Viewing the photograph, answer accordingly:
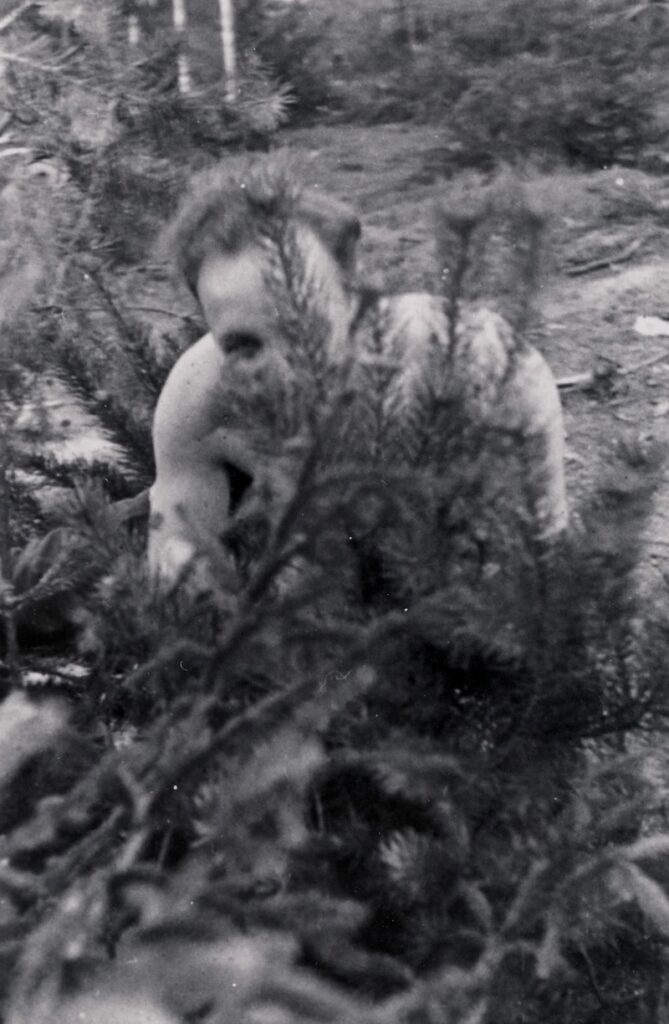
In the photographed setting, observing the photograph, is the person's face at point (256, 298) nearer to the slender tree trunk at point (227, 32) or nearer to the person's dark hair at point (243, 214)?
the person's dark hair at point (243, 214)

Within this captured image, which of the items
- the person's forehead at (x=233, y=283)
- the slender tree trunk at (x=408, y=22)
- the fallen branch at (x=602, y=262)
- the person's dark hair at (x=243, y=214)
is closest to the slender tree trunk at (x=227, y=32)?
the slender tree trunk at (x=408, y=22)

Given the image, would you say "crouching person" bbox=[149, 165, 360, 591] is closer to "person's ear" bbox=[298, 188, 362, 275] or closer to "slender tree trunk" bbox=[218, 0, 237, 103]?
"person's ear" bbox=[298, 188, 362, 275]

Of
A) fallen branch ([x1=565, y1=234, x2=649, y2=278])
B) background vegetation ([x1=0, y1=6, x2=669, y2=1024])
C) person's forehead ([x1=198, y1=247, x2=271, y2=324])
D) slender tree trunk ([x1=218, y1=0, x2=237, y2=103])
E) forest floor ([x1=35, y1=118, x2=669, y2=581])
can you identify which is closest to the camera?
background vegetation ([x1=0, y1=6, x2=669, y2=1024])

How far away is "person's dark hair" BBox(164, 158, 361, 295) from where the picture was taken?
3.82 ft

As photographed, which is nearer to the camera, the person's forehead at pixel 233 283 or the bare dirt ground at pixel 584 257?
the person's forehead at pixel 233 283

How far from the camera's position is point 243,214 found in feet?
4.12

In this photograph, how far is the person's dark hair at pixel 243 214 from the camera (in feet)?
3.82

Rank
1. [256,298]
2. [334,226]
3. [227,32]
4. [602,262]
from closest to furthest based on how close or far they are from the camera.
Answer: [256,298] → [334,226] → [602,262] → [227,32]

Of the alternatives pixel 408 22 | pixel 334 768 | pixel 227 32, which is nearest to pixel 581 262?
pixel 227 32

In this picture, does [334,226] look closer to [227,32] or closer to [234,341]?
[234,341]

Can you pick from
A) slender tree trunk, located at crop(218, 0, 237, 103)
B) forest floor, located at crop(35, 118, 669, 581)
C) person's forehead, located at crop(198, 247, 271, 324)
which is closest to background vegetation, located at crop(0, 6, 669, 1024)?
person's forehead, located at crop(198, 247, 271, 324)

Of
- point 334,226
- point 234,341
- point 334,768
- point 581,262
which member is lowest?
point 581,262

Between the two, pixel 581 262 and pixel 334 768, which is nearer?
pixel 334 768

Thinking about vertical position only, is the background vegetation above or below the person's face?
below
